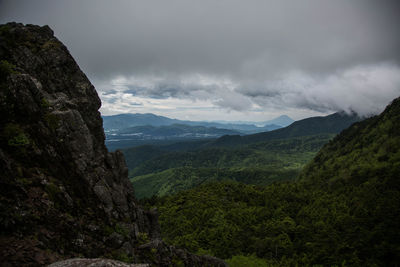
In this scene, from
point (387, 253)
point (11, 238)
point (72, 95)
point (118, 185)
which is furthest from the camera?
point (387, 253)

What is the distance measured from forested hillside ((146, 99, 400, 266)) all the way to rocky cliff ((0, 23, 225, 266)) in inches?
1303

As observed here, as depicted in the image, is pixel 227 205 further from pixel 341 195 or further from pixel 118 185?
pixel 118 185

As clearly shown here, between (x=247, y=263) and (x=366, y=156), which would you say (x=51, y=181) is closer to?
(x=247, y=263)

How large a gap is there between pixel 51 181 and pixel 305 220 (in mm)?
75090

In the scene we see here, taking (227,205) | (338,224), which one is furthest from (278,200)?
(338,224)

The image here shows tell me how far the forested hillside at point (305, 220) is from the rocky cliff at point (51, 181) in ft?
109

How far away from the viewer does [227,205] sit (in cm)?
8569

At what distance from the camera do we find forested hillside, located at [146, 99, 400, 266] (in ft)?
148

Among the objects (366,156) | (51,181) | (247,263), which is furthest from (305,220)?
(366,156)

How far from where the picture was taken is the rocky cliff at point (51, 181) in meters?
11.2

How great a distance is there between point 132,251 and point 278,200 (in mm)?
85071

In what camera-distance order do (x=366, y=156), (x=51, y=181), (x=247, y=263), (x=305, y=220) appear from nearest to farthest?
(x=51, y=181) < (x=247, y=263) < (x=305, y=220) < (x=366, y=156)

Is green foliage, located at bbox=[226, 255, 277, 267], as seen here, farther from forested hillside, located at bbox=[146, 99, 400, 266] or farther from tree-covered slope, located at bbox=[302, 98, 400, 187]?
tree-covered slope, located at bbox=[302, 98, 400, 187]

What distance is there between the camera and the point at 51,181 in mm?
15008
